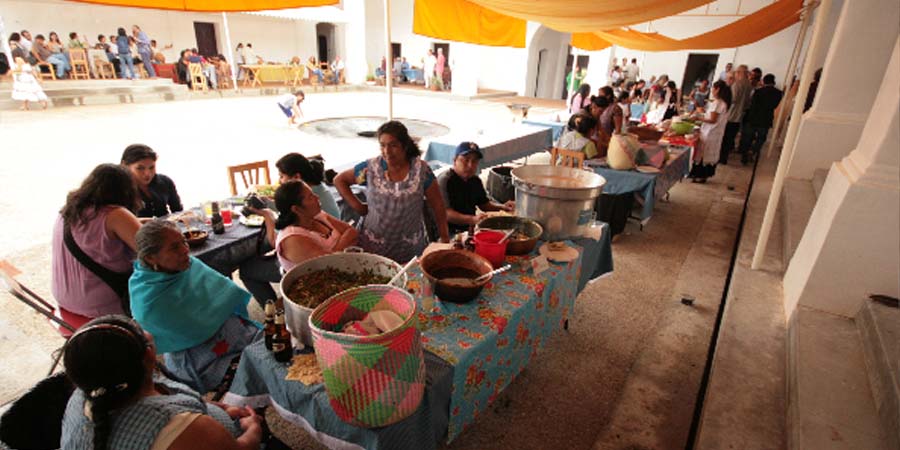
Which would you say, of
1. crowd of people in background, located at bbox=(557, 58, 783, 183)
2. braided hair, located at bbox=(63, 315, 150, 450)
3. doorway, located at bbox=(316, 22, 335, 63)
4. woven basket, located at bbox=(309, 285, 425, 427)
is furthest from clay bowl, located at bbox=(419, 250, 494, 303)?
doorway, located at bbox=(316, 22, 335, 63)

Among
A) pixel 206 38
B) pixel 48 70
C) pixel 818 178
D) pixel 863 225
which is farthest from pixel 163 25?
pixel 863 225

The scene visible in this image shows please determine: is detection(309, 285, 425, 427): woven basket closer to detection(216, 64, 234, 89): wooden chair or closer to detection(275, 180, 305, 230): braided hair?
detection(275, 180, 305, 230): braided hair

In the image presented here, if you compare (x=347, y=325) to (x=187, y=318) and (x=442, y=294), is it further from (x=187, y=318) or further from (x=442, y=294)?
(x=187, y=318)

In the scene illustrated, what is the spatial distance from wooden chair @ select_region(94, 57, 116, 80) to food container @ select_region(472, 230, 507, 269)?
1956 centimetres

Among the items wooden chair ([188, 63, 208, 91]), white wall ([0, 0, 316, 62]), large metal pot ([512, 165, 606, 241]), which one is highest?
white wall ([0, 0, 316, 62])

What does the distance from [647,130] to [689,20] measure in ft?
43.6

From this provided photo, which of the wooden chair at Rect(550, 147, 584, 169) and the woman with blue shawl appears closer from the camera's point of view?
the woman with blue shawl

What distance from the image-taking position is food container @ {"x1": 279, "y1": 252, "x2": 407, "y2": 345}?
5.43 ft

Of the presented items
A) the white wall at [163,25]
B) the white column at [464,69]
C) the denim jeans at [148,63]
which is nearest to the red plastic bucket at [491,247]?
the white wall at [163,25]

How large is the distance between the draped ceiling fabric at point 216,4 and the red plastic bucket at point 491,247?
8.95 ft

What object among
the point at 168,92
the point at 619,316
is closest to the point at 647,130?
the point at 619,316

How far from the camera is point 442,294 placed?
1.99 metres

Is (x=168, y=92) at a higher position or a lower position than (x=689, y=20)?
lower

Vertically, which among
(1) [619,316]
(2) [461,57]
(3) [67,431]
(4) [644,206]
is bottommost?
(1) [619,316]
